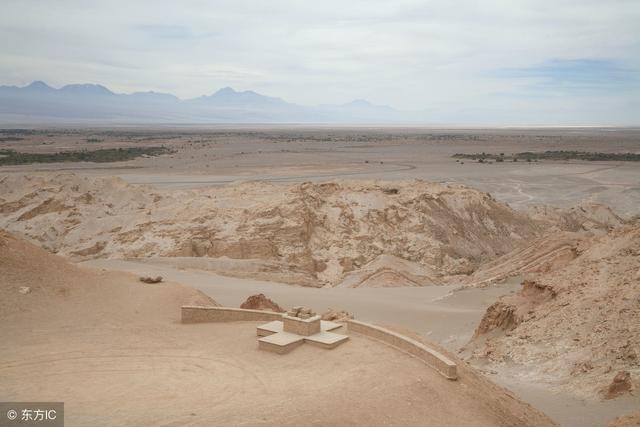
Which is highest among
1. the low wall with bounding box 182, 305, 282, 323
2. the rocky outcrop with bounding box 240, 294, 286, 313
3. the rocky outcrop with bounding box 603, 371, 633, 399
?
the rocky outcrop with bounding box 603, 371, 633, 399

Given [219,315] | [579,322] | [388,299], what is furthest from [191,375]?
[388,299]

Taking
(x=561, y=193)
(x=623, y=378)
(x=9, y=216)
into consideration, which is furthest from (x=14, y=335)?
(x=561, y=193)

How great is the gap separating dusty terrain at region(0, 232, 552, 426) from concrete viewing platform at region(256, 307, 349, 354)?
187 mm

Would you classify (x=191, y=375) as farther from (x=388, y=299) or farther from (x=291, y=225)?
(x=291, y=225)

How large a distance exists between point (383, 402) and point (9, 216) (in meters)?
25.0

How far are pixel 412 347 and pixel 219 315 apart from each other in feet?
16.9

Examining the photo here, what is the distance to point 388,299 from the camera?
18375mm

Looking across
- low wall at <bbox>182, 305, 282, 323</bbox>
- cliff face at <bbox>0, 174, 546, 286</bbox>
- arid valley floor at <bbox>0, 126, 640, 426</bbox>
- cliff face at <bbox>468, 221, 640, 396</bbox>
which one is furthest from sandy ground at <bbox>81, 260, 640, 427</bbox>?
low wall at <bbox>182, 305, 282, 323</bbox>

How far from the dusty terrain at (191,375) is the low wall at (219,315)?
0.33 meters

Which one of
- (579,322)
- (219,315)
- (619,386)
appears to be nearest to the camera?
(619,386)

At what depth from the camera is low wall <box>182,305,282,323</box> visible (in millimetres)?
13156

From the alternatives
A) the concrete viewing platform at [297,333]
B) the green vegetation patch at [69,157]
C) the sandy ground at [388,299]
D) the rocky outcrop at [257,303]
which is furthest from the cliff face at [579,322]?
the green vegetation patch at [69,157]

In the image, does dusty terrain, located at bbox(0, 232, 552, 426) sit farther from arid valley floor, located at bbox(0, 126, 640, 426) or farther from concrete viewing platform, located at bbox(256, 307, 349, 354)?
concrete viewing platform, located at bbox(256, 307, 349, 354)

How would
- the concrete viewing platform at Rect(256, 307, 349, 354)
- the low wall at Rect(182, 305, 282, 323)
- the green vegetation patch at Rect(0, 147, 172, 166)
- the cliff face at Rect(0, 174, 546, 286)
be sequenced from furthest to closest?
the green vegetation patch at Rect(0, 147, 172, 166) → the cliff face at Rect(0, 174, 546, 286) → the low wall at Rect(182, 305, 282, 323) → the concrete viewing platform at Rect(256, 307, 349, 354)
